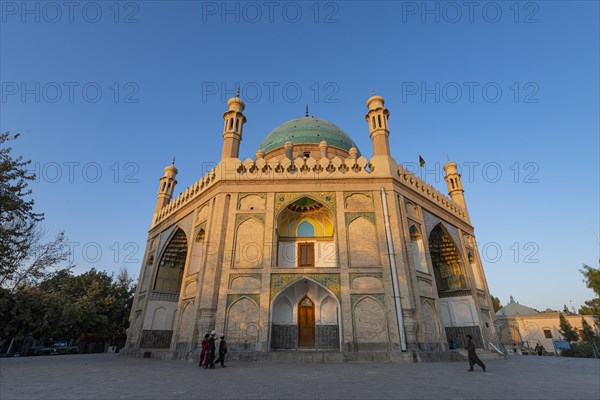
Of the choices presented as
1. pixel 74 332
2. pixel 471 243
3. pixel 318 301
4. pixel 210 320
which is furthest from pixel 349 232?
pixel 74 332

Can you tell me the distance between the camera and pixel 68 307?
20.1m

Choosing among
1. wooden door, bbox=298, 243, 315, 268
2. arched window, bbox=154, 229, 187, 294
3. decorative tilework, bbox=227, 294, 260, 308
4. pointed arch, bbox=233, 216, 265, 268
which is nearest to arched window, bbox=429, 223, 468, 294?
wooden door, bbox=298, 243, 315, 268

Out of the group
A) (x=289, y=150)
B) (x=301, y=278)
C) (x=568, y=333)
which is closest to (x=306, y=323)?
(x=301, y=278)

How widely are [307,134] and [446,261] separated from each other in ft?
40.8

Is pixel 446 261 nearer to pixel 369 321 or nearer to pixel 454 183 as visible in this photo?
pixel 454 183

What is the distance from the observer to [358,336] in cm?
1284

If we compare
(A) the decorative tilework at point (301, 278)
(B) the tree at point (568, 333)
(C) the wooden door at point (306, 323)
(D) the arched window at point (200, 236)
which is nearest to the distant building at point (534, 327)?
(B) the tree at point (568, 333)

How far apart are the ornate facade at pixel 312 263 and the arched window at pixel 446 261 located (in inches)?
2.8

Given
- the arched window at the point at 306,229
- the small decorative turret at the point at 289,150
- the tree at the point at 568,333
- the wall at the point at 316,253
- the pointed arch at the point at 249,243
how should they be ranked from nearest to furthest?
the pointed arch at the point at 249,243 < the wall at the point at 316,253 < the arched window at the point at 306,229 < the small decorative turret at the point at 289,150 < the tree at the point at 568,333

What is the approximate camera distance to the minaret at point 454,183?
22.9 m

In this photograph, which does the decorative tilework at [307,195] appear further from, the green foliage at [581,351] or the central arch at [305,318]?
the green foliage at [581,351]

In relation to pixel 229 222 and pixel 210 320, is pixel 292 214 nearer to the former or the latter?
pixel 229 222

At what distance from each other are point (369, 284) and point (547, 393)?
8.18 m

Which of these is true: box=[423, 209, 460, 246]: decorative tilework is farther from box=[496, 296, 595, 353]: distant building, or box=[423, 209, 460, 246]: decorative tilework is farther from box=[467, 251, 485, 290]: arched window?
box=[496, 296, 595, 353]: distant building
